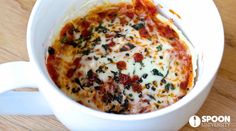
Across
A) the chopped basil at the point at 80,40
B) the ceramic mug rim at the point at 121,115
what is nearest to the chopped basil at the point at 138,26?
the chopped basil at the point at 80,40

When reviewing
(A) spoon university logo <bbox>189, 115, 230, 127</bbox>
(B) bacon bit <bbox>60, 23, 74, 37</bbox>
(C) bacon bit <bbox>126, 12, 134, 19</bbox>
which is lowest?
(A) spoon university logo <bbox>189, 115, 230, 127</bbox>

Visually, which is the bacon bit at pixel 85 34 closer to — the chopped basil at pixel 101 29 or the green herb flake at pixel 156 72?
the chopped basil at pixel 101 29

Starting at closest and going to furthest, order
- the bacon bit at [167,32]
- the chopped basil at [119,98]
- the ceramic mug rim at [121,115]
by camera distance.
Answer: the ceramic mug rim at [121,115] → the chopped basil at [119,98] → the bacon bit at [167,32]

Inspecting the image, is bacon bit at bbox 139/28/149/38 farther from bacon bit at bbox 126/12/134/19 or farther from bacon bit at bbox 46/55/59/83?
bacon bit at bbox 46/55/59/83

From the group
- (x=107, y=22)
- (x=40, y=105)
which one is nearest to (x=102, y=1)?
(x=107, y=22)

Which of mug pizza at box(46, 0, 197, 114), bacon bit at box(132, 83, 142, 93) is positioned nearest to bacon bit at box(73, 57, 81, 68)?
mug pizza at box(46, 0, 197, 114)
